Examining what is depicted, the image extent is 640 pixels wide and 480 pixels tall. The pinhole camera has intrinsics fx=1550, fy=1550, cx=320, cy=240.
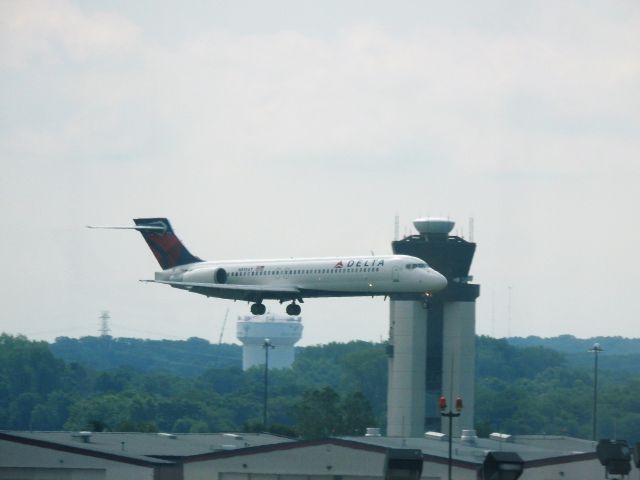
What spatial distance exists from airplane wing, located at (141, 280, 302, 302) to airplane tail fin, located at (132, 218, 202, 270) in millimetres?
5934

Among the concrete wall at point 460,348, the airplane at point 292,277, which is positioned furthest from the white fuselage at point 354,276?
the concrete wall at point 460,348

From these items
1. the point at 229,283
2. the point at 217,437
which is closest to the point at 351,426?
the point at 229,283

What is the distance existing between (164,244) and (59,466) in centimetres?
4867

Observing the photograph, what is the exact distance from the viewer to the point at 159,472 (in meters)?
90.4

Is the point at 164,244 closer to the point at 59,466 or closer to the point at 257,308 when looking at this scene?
the point at 257,308

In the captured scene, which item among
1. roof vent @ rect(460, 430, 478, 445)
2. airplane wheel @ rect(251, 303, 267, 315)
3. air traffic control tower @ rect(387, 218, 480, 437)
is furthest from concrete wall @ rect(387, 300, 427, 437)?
roof vent @ rect(460, 430, 478, 445)

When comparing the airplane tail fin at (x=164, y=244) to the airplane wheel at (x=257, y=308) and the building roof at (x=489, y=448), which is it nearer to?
the airplane wheel at (x=257, y=308)

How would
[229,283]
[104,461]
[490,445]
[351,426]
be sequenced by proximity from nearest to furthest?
[104,461], [490,445], [229,283], [351,426]

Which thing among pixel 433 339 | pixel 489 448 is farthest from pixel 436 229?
pixel 489 448

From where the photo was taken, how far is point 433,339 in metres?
177

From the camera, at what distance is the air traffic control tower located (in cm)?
17388

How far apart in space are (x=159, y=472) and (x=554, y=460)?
23.0 meters

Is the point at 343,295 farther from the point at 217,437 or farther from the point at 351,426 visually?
the point at 351,426

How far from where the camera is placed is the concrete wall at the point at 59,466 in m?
88.1
